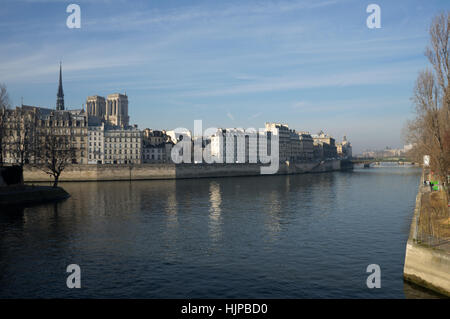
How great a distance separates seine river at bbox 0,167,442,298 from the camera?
75.8 ft

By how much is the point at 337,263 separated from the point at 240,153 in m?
172

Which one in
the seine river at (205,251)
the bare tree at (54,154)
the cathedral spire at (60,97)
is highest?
the cathedral spire at (60,97)

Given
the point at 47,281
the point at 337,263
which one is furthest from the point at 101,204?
the point at 337,263

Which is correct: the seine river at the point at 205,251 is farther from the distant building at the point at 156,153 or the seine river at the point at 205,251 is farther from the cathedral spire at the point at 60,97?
the cathedral spire at the point at 60,97

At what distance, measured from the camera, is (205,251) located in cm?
3139

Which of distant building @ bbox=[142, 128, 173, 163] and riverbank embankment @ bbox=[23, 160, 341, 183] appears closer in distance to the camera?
riverbank embankment @ bbox=[23, 160, 341, 183]

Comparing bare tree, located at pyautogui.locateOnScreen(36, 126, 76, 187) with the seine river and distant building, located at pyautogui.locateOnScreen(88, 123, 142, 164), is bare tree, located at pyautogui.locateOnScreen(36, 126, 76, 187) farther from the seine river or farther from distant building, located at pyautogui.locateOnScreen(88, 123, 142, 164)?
distant building, located at pyautogui.locateOnScreen(88, 123, 142, 164)

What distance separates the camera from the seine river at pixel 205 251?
75.8 feet

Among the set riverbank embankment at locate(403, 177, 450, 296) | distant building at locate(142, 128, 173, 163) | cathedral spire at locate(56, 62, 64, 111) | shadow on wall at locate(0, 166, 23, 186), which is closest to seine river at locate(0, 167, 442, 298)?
riverbank embankment at locate(403, 177, 450, 296)

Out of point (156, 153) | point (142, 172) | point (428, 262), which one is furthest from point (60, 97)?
point (428, 262)

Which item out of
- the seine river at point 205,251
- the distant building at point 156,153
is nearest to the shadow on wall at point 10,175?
the seine river at point 205,251

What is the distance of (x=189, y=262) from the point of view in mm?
28281

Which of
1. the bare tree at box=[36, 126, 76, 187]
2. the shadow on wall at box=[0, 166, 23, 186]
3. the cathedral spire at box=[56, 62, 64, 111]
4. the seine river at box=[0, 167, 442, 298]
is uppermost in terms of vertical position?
the cathedral spire at box=[56, 62, 64, 111]

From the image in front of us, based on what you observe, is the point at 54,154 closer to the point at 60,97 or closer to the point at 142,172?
the point at 142,172
